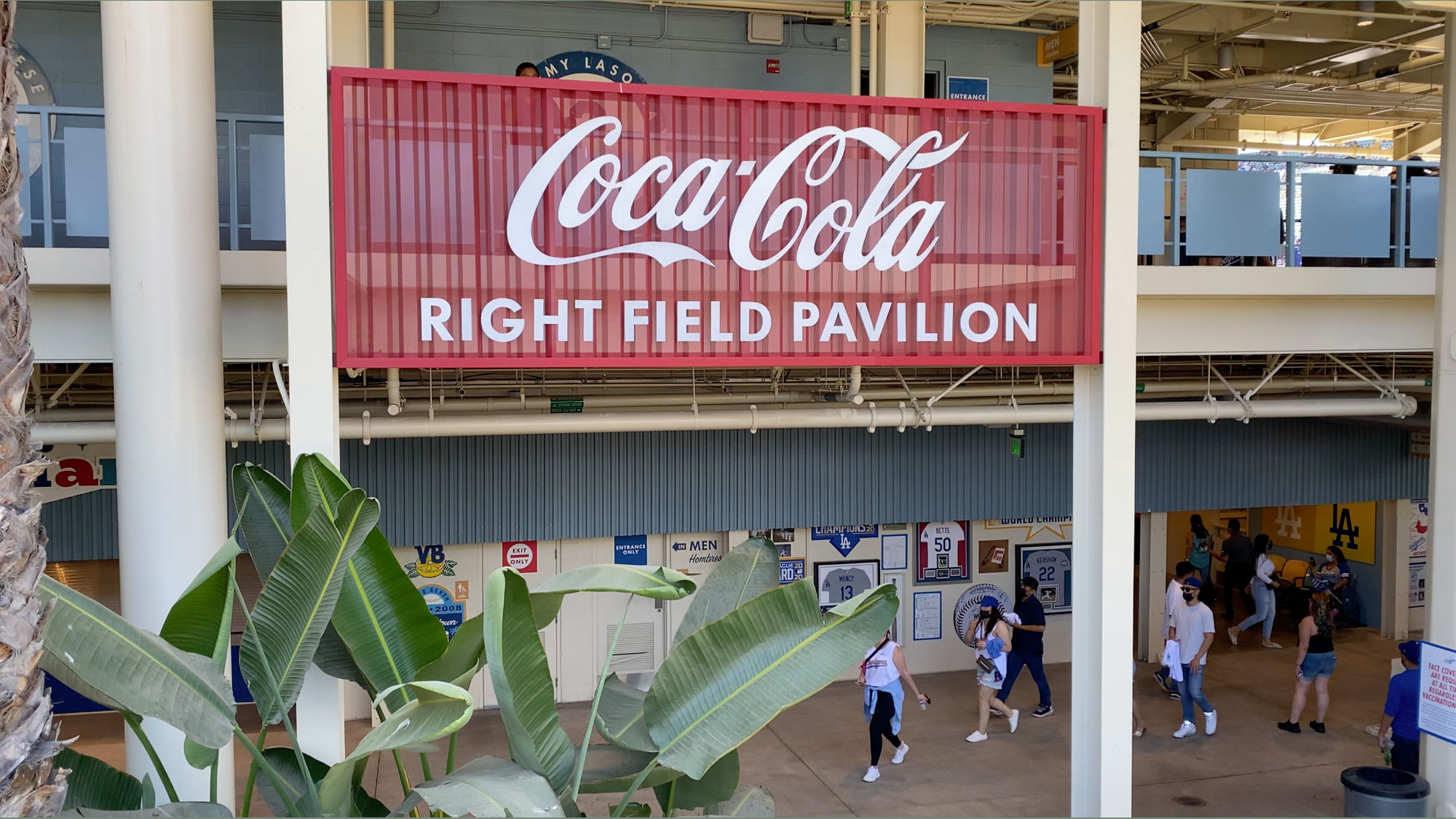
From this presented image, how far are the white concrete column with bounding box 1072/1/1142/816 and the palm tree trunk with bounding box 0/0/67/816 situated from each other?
207 inches

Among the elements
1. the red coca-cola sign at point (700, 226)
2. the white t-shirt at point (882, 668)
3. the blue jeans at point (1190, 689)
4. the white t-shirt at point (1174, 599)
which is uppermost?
the red coca-cola sign at point (700, 226)

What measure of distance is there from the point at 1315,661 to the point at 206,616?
402 inches

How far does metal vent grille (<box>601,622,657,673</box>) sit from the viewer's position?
11820 millimetres

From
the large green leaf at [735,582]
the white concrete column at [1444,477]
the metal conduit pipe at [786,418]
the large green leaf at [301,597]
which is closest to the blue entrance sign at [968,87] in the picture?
the metal conduit pipe at [786,418]

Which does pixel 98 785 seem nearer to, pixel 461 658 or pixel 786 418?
pixel 461 658

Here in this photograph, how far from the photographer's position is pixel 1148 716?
36.7 feet

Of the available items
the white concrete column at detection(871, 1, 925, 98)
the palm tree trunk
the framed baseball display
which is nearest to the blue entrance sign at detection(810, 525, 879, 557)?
the framed baseball display

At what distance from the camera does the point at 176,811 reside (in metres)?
4.06

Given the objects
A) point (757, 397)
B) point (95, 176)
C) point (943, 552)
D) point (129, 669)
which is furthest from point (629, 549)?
point (129, 669)

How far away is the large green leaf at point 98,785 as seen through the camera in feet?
14.5

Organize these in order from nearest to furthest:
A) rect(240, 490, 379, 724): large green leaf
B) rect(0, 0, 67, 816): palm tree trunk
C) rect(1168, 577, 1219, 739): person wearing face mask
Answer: rect(0, 0, 67, 816): palm tree trunk → rect(240, 490, 379, 724): large green leaf → rect(1168, 577, 1219, 739): person wearing face mask

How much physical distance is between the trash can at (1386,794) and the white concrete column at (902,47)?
245 inches

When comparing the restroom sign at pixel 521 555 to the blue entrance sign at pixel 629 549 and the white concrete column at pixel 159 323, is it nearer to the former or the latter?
the blue entrance sign at pixel 629 549

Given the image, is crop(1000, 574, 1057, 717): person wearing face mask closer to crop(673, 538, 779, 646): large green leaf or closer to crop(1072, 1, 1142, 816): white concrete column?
crop(1072, 1, 1142, 816): white concrete column
